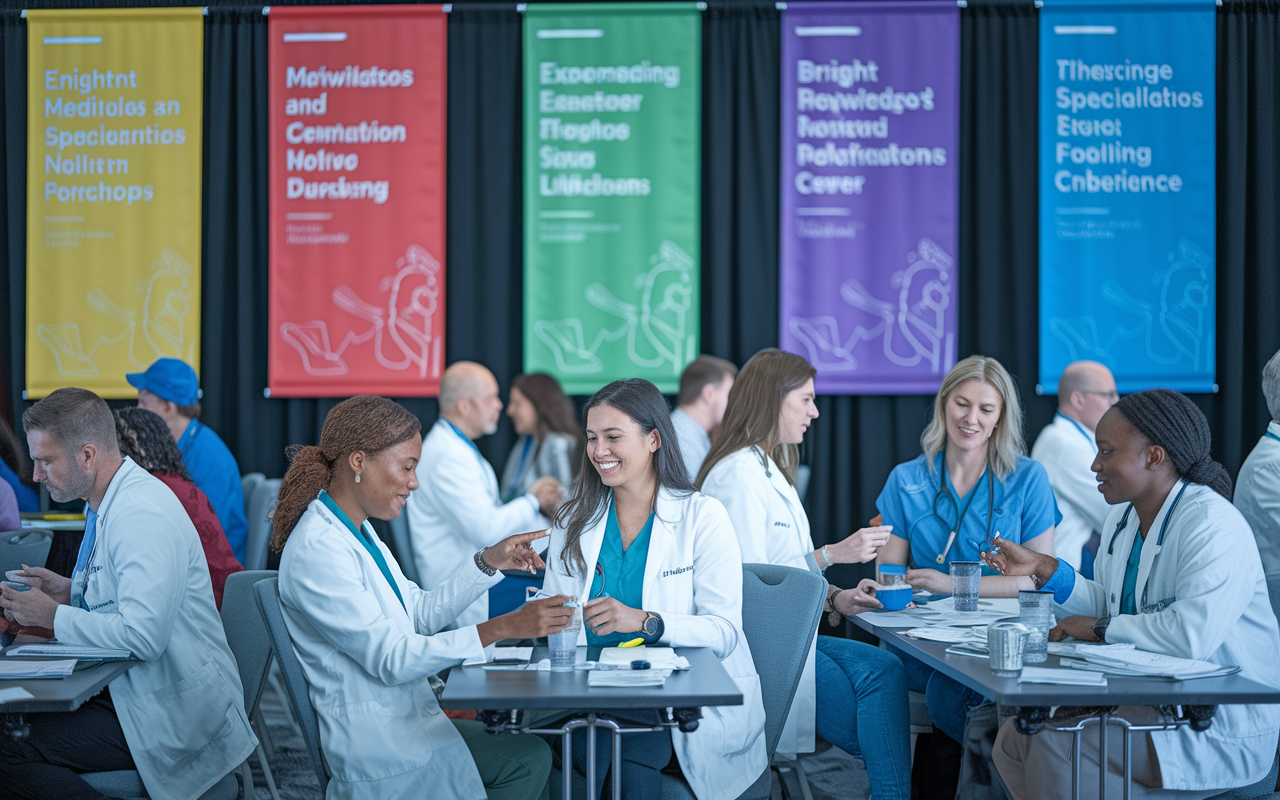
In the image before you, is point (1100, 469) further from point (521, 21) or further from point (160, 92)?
point (160, 92)

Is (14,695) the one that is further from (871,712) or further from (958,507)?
(958,507)

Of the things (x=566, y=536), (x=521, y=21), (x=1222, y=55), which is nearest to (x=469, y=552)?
(x=566, y=536)

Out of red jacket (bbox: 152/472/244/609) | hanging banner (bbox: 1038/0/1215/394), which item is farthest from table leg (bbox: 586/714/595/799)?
hanging banner (bbox: 1038/0/1215/394)

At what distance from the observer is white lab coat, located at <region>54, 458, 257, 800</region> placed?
2.53 meters

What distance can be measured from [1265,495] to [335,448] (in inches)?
116

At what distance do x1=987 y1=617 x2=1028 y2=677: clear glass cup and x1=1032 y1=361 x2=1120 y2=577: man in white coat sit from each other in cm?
232

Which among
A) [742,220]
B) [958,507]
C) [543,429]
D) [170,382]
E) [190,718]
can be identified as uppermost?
[742,220]

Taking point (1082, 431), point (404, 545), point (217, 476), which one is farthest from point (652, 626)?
point (1082, 431)

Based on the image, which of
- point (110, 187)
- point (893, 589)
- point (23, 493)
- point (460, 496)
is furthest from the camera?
point (110, 187)

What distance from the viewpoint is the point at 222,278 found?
19.5 ft

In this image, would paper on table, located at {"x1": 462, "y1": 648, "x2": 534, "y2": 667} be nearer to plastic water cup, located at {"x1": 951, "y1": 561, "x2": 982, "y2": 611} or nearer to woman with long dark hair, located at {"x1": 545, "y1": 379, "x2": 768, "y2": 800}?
woman with long dark hair, located at {"x1": 545, "y1": 379, "x2": 768, "y2": 800}

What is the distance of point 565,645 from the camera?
2340mm

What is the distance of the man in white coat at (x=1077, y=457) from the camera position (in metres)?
4.74

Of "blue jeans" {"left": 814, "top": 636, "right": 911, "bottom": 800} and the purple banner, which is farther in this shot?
the purple banner
